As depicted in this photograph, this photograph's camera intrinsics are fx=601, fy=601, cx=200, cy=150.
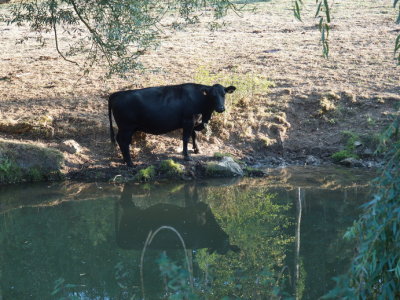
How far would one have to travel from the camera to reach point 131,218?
32.3ft

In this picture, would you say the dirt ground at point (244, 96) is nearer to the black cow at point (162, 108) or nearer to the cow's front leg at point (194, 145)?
the cow's front leg at point (194, 145)

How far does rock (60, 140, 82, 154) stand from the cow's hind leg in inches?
36.2

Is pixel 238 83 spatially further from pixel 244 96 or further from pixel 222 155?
pixel 222 155

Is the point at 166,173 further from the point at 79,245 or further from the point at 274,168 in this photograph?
the point at 79,245

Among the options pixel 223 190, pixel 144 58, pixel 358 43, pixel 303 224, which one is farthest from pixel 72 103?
pixel 358 43

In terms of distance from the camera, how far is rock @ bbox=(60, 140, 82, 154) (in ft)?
39.3

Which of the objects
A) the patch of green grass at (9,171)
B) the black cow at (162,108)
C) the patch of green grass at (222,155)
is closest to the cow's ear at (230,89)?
the black cow at (162,108)

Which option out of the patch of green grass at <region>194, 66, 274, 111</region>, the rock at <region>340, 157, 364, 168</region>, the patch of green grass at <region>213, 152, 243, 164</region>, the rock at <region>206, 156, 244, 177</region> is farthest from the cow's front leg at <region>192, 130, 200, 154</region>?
the rock at <region>340, 157, 364, 168</region>

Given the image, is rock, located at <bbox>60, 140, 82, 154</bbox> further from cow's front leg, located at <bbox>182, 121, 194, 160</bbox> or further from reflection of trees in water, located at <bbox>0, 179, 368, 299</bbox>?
cow's front leg, located at <bbox>182, 121, 194, 160</bbox>

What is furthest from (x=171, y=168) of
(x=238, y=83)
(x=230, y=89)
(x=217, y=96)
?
(x=238, y=83)

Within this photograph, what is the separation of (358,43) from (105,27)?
899cm

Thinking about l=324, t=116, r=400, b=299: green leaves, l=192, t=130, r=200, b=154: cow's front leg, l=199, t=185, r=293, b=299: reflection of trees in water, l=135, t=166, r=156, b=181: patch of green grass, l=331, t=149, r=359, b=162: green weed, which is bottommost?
l=199, t=185, r=293, b=299: reflection of trees in water

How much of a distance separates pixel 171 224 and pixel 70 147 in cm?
356

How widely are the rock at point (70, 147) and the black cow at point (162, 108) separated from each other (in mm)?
741
